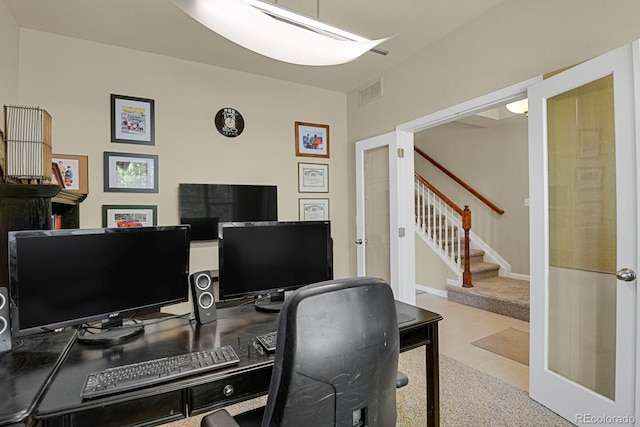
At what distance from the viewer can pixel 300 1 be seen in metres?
2.52

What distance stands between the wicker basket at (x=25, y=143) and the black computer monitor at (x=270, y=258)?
Result: 1.27 metres

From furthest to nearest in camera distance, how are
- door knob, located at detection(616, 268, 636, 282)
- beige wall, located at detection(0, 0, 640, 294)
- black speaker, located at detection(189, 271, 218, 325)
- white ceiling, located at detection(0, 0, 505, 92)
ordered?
white ceiling, located at detection(0, 0, 505, 92) → beige wall, located at detection(0, 0, 640, 294) → door knob, located at detection(616, 268, 636, 282) → black speaker, located at detection(189, 271, 218, 325)

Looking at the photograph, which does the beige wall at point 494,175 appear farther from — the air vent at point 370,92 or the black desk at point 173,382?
the black desk at point 173,382

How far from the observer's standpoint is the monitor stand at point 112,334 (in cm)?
133

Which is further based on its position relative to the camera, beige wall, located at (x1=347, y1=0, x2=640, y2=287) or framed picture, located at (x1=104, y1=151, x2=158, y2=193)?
framed picture, located at (x1=104, y1=151, x2=158, y2=193)

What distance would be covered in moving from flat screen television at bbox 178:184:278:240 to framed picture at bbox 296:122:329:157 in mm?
664

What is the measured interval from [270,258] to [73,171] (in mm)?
2386

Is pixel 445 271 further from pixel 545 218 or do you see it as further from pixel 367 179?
pixel 545 218

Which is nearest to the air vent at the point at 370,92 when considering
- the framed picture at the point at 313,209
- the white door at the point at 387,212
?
the white door at the point at 387,212

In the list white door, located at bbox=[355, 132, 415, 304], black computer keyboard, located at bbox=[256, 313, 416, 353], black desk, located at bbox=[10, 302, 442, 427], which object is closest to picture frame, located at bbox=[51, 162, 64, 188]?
black desk, located at bbox=[10, 302, 442, 427]

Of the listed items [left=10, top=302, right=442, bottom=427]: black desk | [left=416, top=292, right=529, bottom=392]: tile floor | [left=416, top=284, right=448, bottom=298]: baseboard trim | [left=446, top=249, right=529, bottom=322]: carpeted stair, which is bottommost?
[left=416, top=292, right=529, bottom=392]: tile floor

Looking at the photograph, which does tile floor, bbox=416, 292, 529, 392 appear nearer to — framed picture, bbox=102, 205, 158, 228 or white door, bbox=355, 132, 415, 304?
white door, bbox=355, 132, 415, 304

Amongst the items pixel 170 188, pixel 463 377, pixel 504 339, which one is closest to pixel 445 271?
pixel 504 339

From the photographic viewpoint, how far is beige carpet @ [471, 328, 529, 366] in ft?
9.52
